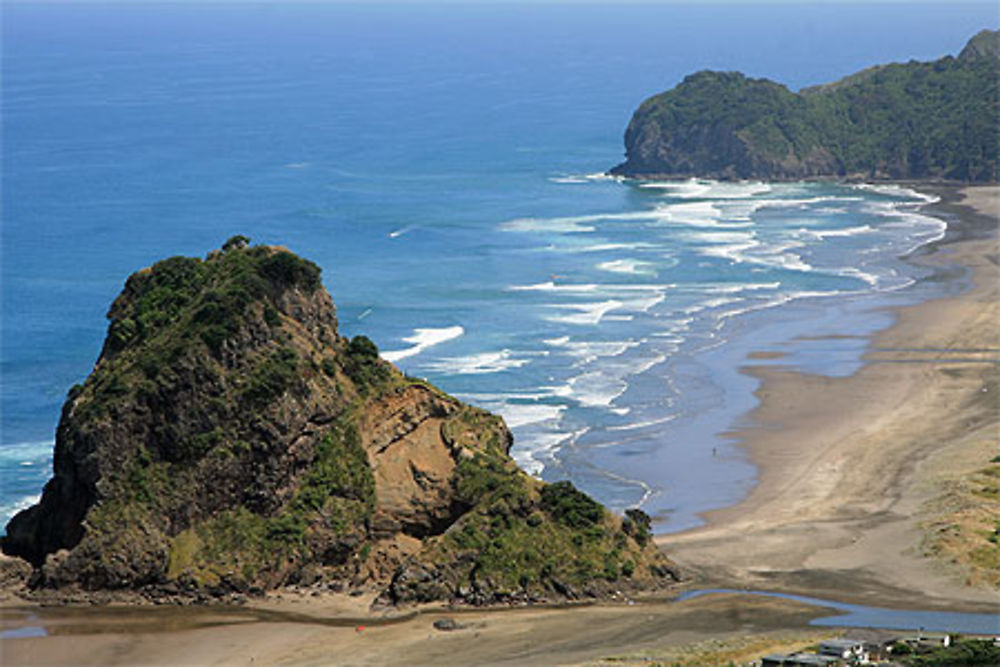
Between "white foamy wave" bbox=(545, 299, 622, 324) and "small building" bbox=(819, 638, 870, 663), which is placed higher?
"white foamy wave" bbox=(545, 299, 622, 324)

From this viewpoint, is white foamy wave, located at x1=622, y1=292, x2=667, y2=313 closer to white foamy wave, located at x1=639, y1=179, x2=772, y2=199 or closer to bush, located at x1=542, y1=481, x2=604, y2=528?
bush, located at x1=542, y1=481, x2=604, y2=528

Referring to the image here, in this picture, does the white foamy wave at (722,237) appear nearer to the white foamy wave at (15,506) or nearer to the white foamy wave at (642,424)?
the white foamy wave at (642,424)

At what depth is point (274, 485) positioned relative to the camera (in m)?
57.6

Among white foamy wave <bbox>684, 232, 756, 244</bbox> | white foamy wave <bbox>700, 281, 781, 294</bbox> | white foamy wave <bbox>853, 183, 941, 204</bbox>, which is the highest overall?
white foamy wave <bbox>853, 183, 941, 204</bbox>

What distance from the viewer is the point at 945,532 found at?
63.3 meters

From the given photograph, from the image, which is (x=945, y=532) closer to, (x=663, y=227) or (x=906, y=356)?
(x=906, y=356)

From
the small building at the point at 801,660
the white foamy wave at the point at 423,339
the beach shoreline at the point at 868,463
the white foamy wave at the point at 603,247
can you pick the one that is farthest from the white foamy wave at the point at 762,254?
the small building at the point at 801,660

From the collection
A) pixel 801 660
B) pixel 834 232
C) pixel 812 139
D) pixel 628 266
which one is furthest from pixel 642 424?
pixel 812 139

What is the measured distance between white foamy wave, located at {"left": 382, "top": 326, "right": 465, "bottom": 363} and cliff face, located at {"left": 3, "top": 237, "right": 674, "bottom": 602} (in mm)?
40514

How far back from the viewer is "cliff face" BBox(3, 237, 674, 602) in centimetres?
5616

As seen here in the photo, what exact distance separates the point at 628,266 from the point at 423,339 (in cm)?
3165

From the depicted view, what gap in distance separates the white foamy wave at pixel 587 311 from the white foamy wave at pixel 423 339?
7386 millimetres

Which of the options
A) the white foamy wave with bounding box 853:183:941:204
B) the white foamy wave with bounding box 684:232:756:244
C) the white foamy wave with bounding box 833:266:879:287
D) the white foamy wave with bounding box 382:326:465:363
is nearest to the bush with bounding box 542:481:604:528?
the white foamy wave with bounding box 382:326:465:363

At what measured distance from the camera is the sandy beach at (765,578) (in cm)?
5178
